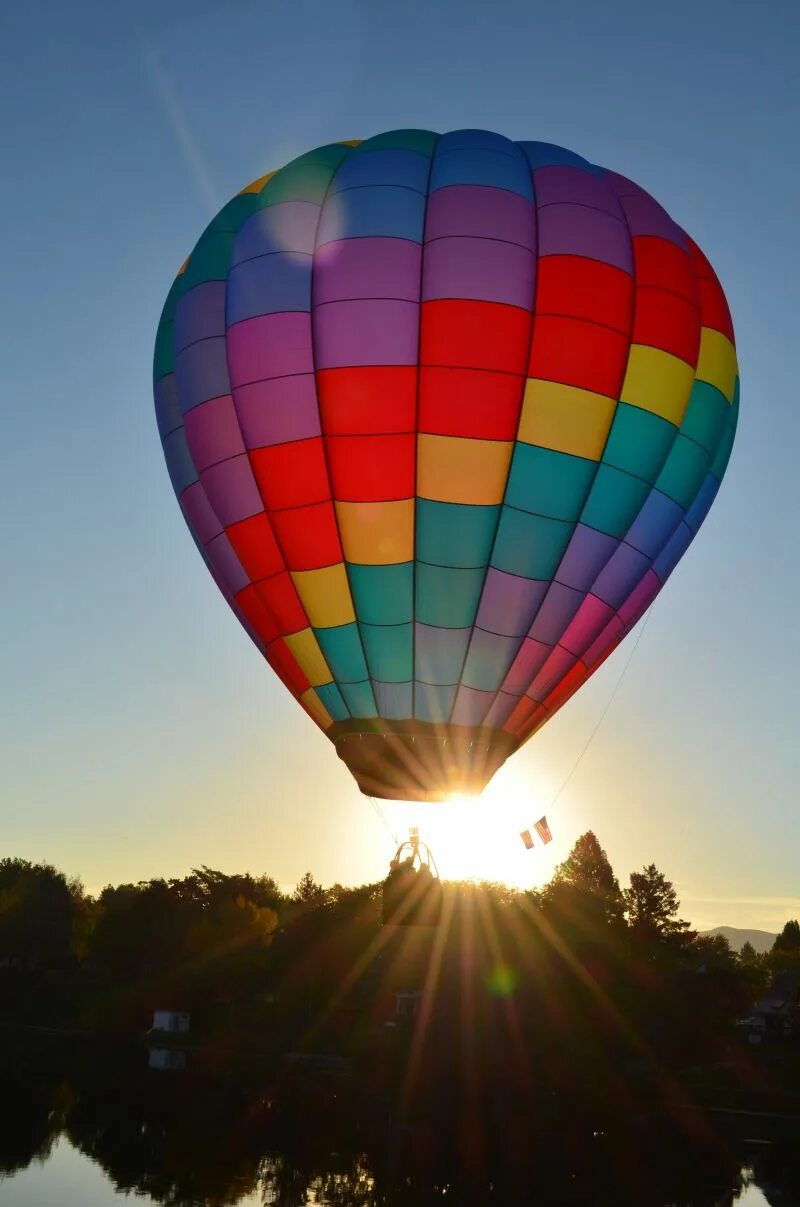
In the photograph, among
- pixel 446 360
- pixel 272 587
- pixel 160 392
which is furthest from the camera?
pixel 160 392

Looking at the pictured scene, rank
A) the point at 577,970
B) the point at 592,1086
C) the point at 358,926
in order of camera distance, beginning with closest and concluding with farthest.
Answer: the point at 592,1086 < the point at 577,970 < the point at 358,926

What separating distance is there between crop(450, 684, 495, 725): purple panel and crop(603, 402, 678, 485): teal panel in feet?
11.2

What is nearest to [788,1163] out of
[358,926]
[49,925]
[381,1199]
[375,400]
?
[381,1199]

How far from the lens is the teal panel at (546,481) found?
1522 centimetres

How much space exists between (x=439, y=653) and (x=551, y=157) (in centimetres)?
695

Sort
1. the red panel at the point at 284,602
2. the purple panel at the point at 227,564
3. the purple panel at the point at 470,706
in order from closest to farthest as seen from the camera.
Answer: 1. the purple panel at the point at 470,706
2. the red panel at the point at 284,602
3. the purple panel at the point at 227,564

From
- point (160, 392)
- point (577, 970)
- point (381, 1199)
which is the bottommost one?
point (381, 1199)

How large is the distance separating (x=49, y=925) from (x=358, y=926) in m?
28.8

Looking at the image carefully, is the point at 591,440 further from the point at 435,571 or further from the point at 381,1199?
the point at 381,1199

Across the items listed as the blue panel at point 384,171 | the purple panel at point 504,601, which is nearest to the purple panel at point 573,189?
the blue panel at point 384,171

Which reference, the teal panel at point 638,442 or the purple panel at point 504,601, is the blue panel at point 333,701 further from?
the teal panel at point 638,442

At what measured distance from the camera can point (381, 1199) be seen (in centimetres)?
1891

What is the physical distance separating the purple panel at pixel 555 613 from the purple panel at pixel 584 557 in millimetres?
112

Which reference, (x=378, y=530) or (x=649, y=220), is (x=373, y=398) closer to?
(x=378, y=530)
